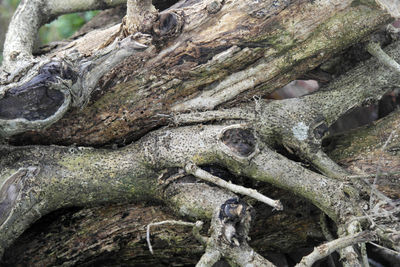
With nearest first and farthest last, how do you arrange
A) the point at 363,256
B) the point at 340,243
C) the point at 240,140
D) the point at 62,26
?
the point at 340,243 < the point at 363,256 < the point at 240,140 < the point at 62,26

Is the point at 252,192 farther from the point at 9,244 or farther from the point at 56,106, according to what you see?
the point at 9,244

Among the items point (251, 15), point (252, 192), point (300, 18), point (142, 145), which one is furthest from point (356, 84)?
point (142, 145)

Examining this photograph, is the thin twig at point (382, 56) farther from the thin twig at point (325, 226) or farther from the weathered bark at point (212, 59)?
the thin twig at point (325, 226)

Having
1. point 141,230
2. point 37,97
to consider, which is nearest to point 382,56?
point 141,230

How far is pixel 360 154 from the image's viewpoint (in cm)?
239

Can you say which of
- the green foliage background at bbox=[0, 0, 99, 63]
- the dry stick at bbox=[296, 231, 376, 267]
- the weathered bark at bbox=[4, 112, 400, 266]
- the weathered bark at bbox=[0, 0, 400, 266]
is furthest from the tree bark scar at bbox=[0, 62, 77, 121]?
the green foliage background at bbox=[0, 0, 99, 63]

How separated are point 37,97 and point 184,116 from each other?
669 mm

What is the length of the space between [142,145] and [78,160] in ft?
1.02

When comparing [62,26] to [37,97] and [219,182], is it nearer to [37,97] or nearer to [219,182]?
[37,97]

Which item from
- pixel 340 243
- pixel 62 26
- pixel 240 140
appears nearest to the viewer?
pixel 340 243

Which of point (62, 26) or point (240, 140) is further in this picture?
point (62, 26)

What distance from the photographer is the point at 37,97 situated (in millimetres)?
1898

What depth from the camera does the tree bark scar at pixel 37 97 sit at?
74.2 inches

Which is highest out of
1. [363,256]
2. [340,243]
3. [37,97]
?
[37,97]
